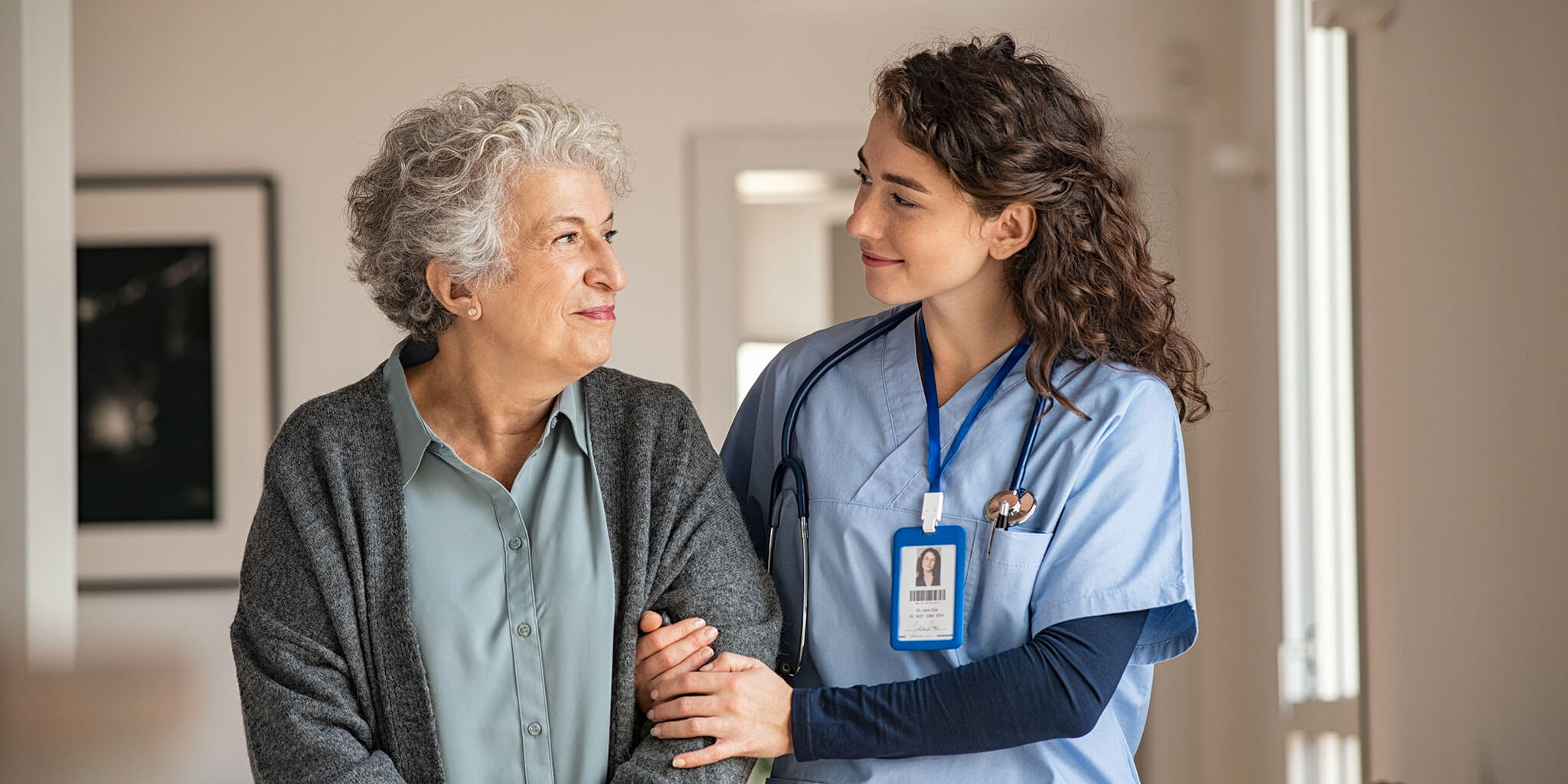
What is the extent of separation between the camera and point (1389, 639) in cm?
226

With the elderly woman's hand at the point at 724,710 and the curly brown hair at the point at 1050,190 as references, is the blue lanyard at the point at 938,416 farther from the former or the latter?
the elderly woman's hand at the point at 724,710

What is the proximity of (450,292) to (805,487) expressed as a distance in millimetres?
504

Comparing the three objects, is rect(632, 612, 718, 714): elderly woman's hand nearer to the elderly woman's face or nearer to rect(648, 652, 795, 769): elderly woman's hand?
rect(648, 652, 795, 769): elderly woman's hand

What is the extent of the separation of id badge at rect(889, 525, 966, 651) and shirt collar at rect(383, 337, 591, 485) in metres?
0.40

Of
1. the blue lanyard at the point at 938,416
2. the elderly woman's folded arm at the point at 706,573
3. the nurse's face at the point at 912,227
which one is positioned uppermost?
the nurse's face at the point at 912,227

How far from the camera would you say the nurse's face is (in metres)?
1.64

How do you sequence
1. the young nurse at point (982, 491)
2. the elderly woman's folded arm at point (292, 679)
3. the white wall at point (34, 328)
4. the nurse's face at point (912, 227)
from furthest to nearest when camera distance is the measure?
1. the white wall at point (34, 328)
2. the nurse's face at point (912, 227)
3. the young nurse at point (982, 491)
4. the elderly woman's folded arm at point (292, 679)

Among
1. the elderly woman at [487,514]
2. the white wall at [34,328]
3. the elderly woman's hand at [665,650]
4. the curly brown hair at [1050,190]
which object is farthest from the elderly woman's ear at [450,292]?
the white wall at [34,328]

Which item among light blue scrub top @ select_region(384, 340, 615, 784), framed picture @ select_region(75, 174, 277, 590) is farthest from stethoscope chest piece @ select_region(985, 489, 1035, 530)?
framed picture @ select_region(75, 174, 277, 590)

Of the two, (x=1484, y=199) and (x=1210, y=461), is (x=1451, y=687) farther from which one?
(x=1210, y=461)

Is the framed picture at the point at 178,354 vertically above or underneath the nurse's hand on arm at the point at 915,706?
above

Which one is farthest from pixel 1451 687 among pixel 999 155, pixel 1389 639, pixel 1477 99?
pixel 999 155

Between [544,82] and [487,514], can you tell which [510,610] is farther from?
[544,82]

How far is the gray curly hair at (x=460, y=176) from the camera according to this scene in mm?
1556
